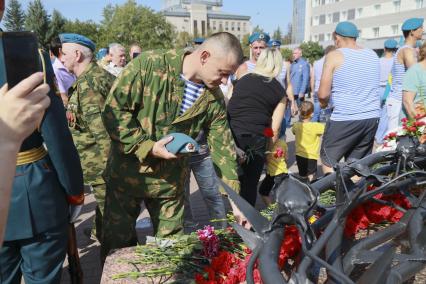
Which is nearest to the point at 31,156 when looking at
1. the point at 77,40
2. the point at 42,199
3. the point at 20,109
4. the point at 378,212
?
the point at 42,199

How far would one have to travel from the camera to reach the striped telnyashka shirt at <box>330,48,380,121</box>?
3629 mm

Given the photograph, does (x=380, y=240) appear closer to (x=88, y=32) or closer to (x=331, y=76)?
(x=331, y=76)

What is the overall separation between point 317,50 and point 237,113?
42.6m

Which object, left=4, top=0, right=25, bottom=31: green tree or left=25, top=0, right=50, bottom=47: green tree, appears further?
left=25, top=0, right=50, bottom=47: green tree

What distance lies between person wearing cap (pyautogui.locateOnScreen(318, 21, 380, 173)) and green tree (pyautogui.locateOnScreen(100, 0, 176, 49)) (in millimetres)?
52693

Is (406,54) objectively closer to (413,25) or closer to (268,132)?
(413,25)

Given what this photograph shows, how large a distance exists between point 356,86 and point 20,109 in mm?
3361

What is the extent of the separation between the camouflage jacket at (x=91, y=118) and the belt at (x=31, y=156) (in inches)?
56.9

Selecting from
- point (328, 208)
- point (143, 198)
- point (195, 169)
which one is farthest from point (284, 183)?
point (195, 169)

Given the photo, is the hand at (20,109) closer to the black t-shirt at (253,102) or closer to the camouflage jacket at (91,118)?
the camouflage jacket at (91,118)

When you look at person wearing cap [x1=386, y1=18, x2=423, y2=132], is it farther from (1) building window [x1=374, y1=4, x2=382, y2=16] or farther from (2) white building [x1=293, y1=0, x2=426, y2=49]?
(1) building window [x1=374, y1=4, x2=382, y2=16]

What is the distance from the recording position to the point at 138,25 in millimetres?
56531

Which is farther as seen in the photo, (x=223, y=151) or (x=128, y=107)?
(x=223, y=151)

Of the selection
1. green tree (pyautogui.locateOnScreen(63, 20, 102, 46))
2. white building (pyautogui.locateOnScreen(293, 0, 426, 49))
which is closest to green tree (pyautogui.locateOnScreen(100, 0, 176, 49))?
green tree (pyautogui.locateOnScreen(63, 20, 102, 46))
